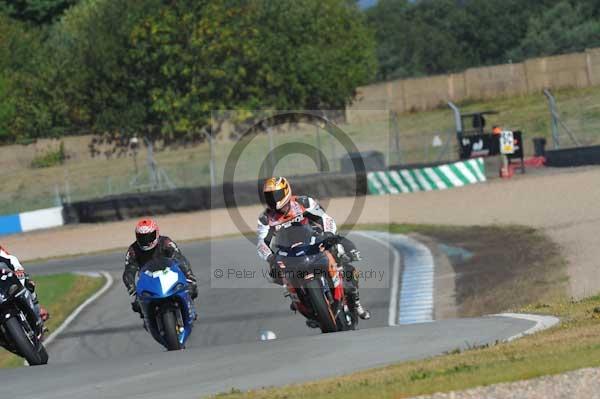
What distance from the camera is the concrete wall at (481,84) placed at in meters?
47.4

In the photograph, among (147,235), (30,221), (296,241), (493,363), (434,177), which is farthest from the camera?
(30,221)

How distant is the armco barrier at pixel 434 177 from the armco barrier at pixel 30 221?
11692mm

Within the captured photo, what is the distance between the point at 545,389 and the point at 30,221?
1269 inches

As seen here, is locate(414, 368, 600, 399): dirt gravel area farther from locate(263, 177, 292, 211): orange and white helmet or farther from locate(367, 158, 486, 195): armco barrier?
locate(367, 158, 486, 195): armco barrier

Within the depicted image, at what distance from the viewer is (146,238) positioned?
37.9 ft

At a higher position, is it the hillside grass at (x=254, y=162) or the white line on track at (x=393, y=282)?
the hillside grass at (x=254, y=162)

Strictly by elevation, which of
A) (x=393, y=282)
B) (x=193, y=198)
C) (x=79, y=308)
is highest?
(x=193, y=198)

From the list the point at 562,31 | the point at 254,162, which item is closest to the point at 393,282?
the point at 254,162

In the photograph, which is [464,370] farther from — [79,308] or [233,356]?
[79,308]

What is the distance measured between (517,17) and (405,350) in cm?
6722

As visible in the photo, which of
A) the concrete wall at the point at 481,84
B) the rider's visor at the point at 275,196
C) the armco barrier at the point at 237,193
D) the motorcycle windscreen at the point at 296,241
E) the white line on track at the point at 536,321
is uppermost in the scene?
the concrete wall at the point at 481,84

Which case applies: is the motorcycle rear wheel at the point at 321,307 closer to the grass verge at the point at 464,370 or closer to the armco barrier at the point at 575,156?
the grass verge at the point at 464,370

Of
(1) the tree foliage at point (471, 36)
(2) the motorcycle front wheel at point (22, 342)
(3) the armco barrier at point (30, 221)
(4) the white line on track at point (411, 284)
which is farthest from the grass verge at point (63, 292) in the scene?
(1) the tree foliage at point (471, 36)

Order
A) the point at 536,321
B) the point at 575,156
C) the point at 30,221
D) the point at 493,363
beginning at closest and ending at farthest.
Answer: the point at 493,363, the point at 536,321, the point at 575,156, the point at 30,221
